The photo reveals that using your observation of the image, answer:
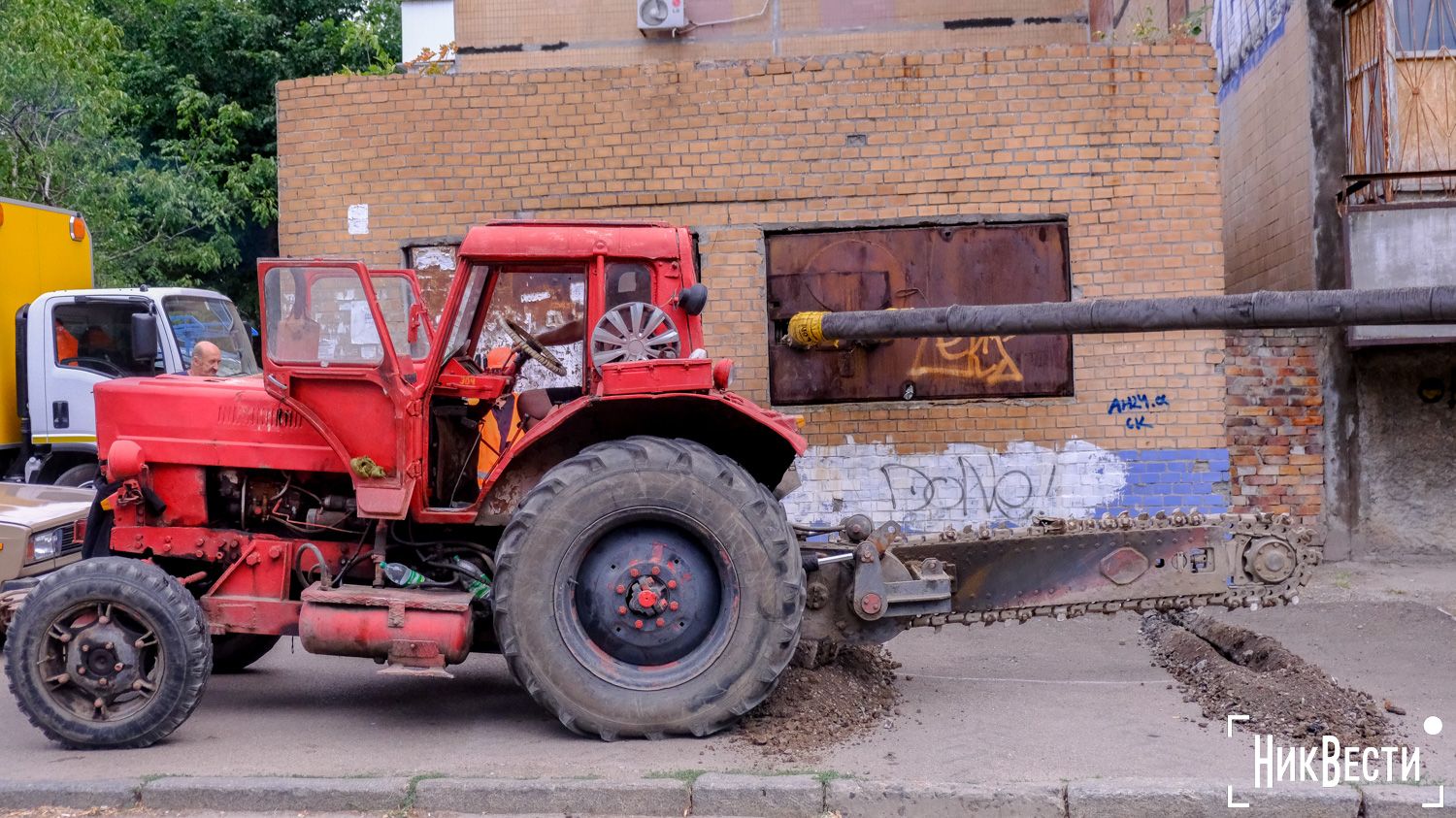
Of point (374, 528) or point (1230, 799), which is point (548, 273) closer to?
point (374, 528)

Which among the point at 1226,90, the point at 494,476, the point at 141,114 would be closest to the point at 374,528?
the point at 494,476

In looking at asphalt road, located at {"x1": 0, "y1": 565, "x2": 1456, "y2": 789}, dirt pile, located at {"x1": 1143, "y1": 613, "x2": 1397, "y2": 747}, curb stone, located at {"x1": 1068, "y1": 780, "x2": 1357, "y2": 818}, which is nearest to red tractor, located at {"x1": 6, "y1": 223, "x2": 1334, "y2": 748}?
asphalt road, located at {"x1": 0, "y1": 565, "x2": 1456, "y2": 789}

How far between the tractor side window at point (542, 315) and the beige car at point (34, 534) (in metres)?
3.42

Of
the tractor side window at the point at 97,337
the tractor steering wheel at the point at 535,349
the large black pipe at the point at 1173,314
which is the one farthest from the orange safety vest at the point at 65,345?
the large black pipe at the point at 1173,314

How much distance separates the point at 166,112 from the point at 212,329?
10355mm

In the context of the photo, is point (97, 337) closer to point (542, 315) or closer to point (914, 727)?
point (542, 315)

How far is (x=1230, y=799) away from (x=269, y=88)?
19090 millimetres

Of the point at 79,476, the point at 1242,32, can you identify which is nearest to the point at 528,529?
the point at 79,476

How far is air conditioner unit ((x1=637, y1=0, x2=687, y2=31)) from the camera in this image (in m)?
12.7

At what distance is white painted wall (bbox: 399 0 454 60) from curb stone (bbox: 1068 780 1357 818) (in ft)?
55.4

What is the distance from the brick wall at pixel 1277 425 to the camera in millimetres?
9211

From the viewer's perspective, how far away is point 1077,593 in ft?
19.9

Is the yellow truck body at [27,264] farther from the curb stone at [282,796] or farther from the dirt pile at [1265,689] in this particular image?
the dirt pile at [1265,689]

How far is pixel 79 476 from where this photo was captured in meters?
10.3
